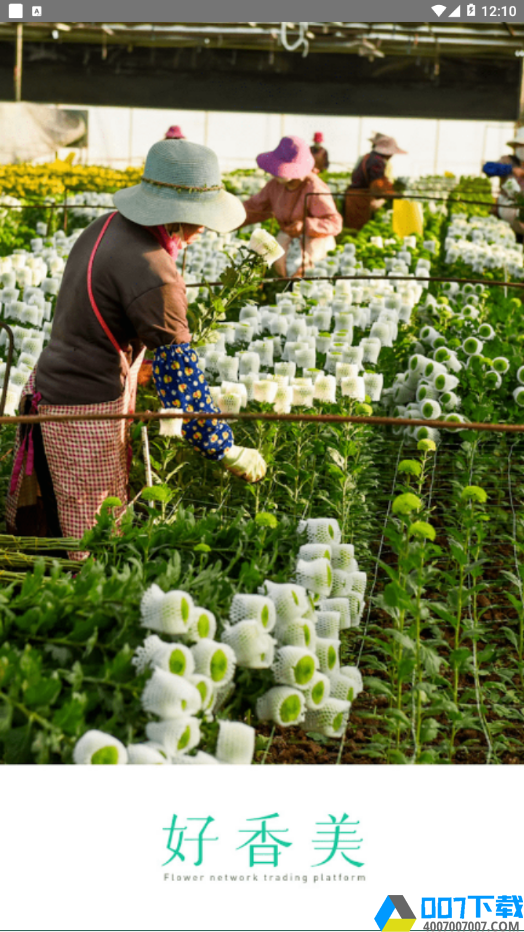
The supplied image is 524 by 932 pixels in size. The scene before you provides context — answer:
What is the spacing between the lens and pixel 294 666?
153 cm

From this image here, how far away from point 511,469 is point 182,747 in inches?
89.0

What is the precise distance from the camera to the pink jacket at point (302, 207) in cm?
614

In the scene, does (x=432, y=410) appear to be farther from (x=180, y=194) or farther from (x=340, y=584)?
(x=340, y=584)

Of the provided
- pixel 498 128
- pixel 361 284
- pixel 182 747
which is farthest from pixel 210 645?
pixel 498 128

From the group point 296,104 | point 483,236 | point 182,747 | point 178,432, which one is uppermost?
point 296,104

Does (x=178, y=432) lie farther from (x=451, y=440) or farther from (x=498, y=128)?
(x=498, y=128)

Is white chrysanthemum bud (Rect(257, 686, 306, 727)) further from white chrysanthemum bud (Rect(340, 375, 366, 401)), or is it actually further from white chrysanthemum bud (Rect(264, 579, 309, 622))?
white chrysanthemum bud (Rect(340, 375, 366, 401))

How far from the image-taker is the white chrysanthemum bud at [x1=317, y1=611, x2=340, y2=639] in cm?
172

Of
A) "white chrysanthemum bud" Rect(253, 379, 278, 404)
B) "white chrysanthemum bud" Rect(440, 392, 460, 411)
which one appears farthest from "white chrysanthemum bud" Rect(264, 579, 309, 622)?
"white chrysanthemum bud" Rect(440, 392, 460, 411)

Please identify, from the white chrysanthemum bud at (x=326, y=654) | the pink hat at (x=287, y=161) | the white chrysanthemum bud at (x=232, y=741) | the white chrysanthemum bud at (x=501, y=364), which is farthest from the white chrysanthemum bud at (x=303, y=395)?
the pink hat at (x=287, y=161)

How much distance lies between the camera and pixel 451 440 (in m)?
3.44

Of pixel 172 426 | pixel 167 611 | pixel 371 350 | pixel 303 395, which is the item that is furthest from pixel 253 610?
pixel 371 350

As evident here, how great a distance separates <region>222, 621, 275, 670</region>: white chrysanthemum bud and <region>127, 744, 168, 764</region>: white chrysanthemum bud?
0.21m

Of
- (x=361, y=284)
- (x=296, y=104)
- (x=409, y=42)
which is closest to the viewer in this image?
(x=361, y=284)
